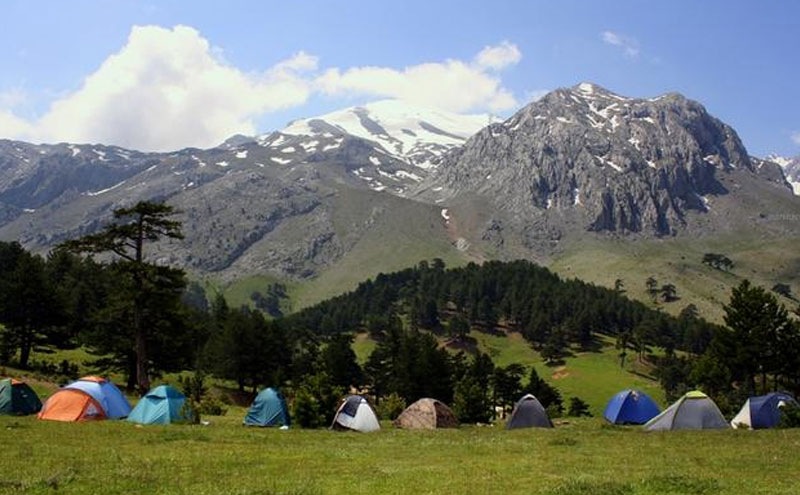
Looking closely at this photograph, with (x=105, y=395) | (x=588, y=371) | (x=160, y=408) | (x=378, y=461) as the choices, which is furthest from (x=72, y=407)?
(x=588, y=371)

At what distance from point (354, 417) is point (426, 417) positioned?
18.5ft

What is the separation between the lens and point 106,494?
17797 mm

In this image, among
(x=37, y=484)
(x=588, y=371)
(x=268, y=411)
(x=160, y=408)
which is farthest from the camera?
(x=588, y=371)

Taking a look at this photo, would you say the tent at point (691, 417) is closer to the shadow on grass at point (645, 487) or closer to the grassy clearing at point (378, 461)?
the grassy clearing at point (378, 461)

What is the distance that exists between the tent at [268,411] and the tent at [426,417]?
8169mm

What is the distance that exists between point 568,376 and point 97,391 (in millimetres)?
137353

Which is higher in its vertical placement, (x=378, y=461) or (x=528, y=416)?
(x=378, y=461)

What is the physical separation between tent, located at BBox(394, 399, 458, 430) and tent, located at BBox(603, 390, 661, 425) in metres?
15.2

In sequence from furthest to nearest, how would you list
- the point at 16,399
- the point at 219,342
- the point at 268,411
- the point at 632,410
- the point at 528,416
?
the point at 219,342 < the point at 632,410 < the point at 528,416 < the point at 268,411 < the point at 16,399

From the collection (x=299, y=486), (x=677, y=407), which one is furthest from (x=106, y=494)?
(x=677, y=407)

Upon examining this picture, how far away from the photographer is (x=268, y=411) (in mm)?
40219

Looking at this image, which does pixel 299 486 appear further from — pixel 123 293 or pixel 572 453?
pixel 123 293

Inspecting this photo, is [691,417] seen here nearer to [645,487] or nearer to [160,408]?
[645,487]

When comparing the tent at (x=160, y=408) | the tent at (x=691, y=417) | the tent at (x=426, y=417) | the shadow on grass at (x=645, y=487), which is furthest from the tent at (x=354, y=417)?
the shadow on grass at (x=645, y=487)
